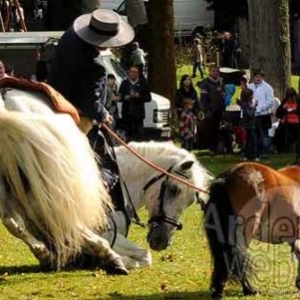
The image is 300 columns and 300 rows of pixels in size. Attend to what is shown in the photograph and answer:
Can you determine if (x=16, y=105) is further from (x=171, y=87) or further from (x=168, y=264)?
(x=171, y=87)

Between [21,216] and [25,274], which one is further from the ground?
[21,216]

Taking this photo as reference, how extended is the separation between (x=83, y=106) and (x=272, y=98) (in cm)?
1272

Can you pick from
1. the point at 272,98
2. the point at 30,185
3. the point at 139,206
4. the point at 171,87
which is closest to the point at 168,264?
the point at 139,206

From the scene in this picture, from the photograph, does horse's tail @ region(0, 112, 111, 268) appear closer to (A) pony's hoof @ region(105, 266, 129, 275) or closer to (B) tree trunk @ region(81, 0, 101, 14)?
(A) pony's hoof @ region(105, 266, 129, 275)

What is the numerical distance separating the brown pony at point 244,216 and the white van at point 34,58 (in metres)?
13.6

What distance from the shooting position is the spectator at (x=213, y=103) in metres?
22.1

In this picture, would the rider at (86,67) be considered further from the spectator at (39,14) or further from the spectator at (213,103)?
the spectator at (39,14)

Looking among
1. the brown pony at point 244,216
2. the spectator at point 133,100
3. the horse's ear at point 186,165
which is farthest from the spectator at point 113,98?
the brown pony at point 244,216

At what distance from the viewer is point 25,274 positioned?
9.53 m

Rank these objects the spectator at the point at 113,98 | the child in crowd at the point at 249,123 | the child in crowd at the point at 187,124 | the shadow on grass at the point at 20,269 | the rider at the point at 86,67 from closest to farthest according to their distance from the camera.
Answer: the rider at the point at 86,67, the shadow on grass at the point at 20,269, the spectator at the point at 113,98, the child in crowd at the point at 249,123, the child in crowd at the point at 187,124

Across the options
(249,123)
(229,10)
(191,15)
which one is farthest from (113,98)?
(191,15)

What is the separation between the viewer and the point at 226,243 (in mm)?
7844

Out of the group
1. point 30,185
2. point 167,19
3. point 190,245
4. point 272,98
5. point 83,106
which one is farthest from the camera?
point 167,19

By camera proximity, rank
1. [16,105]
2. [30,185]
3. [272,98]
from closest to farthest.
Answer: [30,185] < [16,105] < [272,98]
